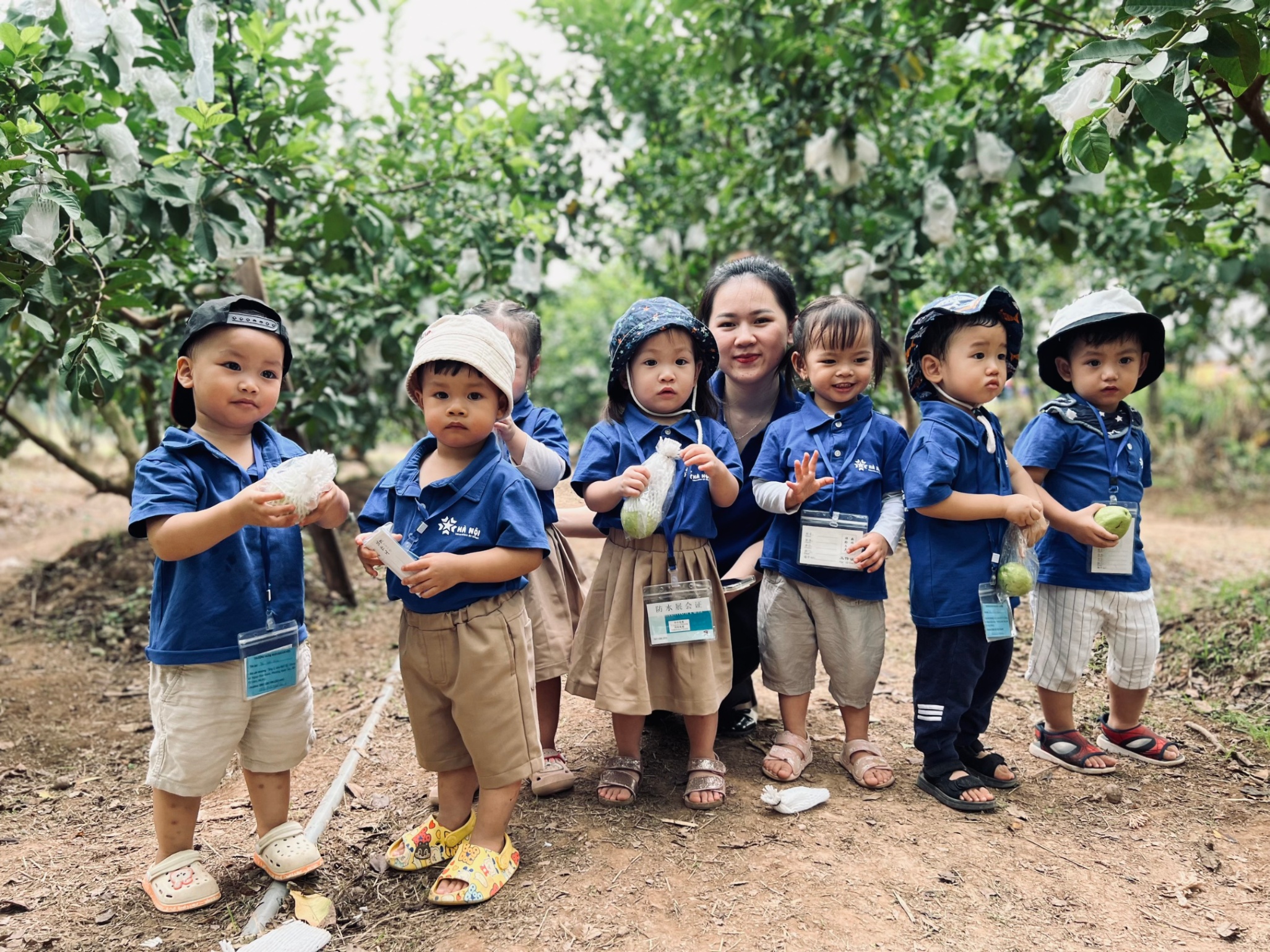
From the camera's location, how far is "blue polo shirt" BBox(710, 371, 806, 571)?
2.95 meters

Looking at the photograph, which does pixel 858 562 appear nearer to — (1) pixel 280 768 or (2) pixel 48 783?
(1) pixel 280 768

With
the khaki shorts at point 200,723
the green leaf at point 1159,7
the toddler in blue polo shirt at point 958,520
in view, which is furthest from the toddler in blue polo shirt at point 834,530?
the khaki shorts at point 200,723

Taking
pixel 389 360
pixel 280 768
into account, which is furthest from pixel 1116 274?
pixel 280 768

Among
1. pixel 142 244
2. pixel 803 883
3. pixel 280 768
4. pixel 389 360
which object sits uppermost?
pixel 142 244

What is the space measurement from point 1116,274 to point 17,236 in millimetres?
7100

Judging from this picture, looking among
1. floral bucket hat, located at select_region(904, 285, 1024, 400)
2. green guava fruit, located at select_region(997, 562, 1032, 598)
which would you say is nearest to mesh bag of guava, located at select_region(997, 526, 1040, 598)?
green guava fruit, located at select_region(997, 562, 1032, 598)

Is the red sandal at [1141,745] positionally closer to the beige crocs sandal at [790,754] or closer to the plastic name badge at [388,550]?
the beige crocs sandal at [790,754]

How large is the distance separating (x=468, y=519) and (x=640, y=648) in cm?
67

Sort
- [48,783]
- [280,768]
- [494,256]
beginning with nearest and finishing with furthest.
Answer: [280,768], [48,783], [494,256]

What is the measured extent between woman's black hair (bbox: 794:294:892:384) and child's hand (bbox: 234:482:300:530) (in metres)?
1.55

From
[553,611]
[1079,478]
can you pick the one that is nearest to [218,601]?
[553,611]

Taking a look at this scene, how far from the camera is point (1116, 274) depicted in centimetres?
702

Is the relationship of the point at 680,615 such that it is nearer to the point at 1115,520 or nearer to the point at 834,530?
the point at 834,530

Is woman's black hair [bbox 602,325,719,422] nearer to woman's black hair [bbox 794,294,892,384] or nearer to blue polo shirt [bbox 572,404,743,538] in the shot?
blue polo shirt [bbox 572,404,743,538]
